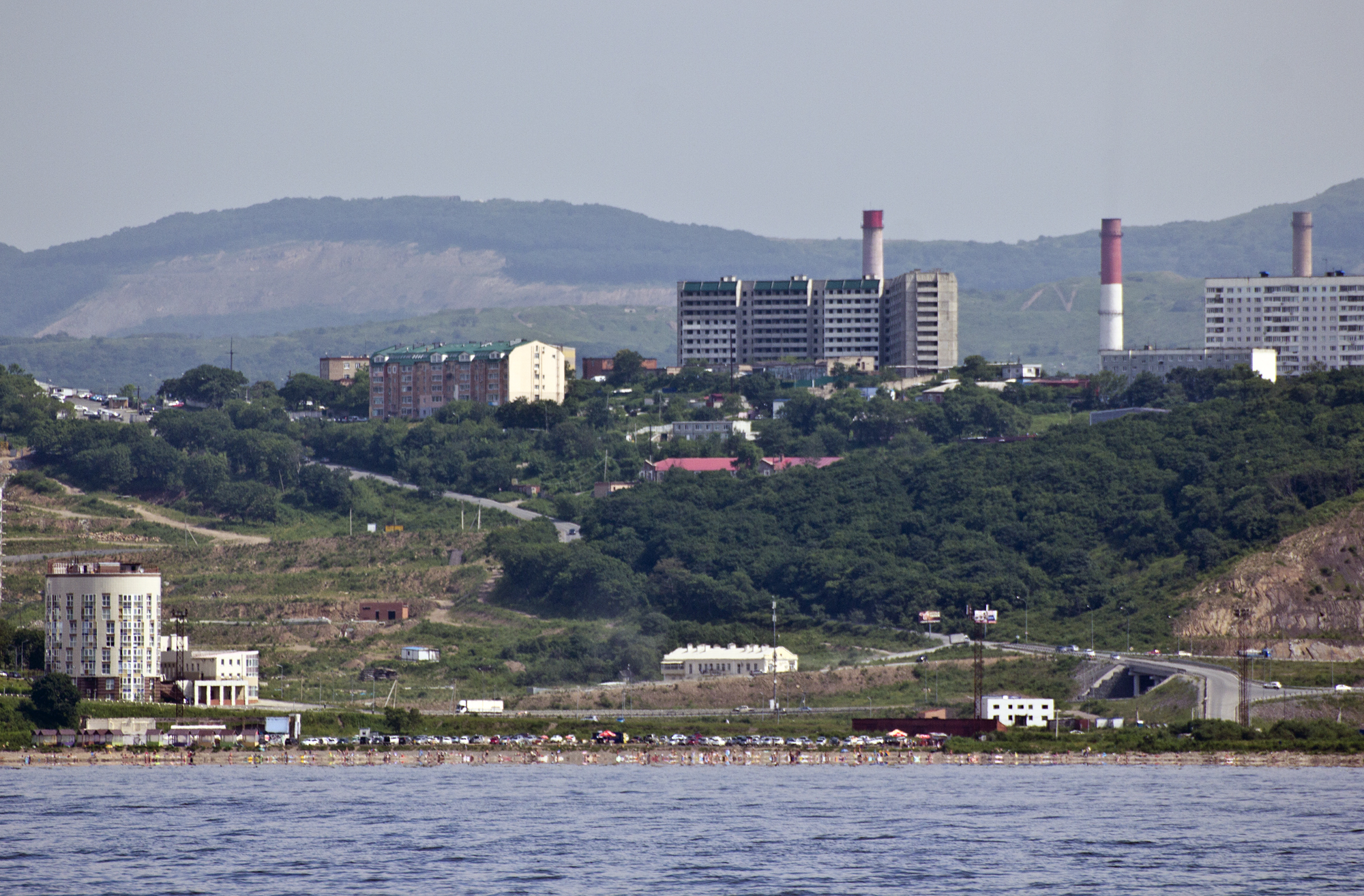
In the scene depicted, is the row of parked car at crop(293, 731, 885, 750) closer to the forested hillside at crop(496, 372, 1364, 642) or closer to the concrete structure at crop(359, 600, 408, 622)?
the forested hillside at crop(496, 372, 1364, 642)

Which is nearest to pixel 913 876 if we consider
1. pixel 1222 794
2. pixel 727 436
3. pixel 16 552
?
pixel 1222 794

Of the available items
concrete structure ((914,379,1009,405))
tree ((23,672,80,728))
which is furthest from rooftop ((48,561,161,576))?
concrete structure ((914,379,1009,405))

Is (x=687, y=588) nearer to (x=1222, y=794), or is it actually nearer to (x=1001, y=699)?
(x=1001, y=699)

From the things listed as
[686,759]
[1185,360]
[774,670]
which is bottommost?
[686,759]

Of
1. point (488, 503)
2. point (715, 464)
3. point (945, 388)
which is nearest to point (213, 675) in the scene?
point (488, 503)

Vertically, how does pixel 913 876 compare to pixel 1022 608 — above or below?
below

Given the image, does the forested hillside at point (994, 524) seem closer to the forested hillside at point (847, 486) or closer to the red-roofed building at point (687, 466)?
the forested hillside at point (847, 486)

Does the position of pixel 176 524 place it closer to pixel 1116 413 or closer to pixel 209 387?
pixel 209 387
